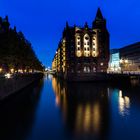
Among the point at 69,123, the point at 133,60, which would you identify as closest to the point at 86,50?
the point at 133,60

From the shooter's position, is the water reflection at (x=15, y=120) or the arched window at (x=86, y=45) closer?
the water reflection at (x=15, y=120)

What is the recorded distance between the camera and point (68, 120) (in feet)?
129

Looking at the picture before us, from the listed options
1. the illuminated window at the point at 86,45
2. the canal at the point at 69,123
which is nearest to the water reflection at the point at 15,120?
the canal at the point at 69,123

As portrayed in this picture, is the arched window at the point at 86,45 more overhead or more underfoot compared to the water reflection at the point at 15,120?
more overhead

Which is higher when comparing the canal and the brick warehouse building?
the brick warehouse building

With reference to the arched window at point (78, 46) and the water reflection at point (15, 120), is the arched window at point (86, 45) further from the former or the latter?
the water reflection at point (15, 120)

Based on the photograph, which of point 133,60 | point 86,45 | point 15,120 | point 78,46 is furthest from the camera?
point 133,60

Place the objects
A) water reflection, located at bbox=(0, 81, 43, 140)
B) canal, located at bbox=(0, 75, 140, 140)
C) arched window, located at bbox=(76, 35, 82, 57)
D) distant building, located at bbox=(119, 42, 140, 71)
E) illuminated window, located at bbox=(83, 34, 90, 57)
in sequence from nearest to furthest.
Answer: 1. canal, located at bbox=(0, 75, 140, 140)
2. water reflection, located at bbox=(0, 81, 43, 140)
3. arched window, located at bbox=(76, 35, 82, 57)
4. illuminated window, located at bbox=(83, 34, 90, 57)
5. distant building, located at bbox=(119, 42, 140, 71)

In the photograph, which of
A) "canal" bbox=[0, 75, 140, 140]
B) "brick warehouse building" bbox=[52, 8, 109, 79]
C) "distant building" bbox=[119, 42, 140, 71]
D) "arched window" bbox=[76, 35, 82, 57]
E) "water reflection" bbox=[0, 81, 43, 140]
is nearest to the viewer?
"canal" bbox=[0, 75, 140, 140]

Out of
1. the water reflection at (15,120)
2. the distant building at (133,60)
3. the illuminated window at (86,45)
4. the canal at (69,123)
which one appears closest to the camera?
the canal at (69,123)

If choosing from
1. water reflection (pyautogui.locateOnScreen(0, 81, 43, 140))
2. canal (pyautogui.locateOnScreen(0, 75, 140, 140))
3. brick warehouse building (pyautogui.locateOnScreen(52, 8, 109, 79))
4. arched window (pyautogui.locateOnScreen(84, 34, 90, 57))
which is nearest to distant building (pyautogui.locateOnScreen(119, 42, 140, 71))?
Result: brick warehouse building (pyautogui.locateOnScreen(52, 8, 109, 79))

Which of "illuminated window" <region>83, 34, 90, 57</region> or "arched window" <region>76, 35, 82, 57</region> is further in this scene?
"illuminated window" <region>83, 34, 90, 57</region>

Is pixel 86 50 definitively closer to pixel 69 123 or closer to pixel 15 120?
pixel 15 120

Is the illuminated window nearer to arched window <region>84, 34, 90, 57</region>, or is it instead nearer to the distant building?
arched window <region>84, 34, 90, 57</region>
